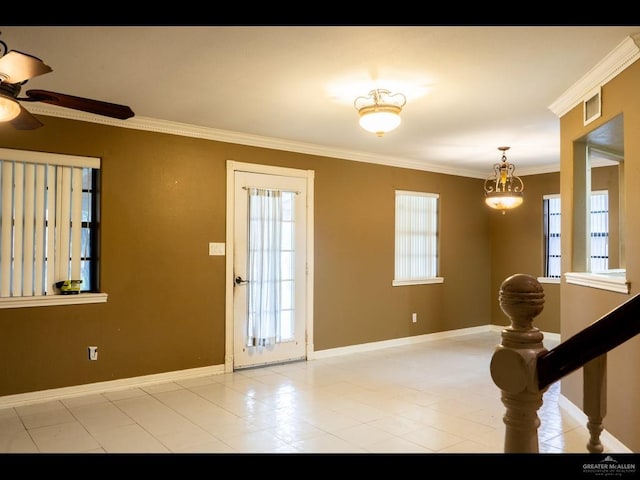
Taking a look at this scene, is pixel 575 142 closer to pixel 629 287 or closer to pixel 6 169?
pixel 629 287

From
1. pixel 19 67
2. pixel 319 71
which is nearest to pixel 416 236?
pixel 319 71

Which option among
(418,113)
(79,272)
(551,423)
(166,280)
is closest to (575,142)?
(418,113)

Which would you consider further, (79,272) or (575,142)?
(79,272)

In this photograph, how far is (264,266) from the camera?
550cm

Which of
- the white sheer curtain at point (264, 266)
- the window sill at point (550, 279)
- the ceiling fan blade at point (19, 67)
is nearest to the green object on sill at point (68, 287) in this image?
the white sheer curtain at point (264, 266)

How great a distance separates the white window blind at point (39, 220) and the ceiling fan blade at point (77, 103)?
5.97 ft

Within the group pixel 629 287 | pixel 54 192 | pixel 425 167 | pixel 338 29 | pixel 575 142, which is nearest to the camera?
pixel 338 29

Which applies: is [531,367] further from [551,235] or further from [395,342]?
[551,235]

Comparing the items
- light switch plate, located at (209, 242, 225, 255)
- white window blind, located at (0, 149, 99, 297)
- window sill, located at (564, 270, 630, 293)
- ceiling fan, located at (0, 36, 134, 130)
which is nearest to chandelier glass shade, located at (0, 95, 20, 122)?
ceiling fan, located at (0, 36, 134, 130)

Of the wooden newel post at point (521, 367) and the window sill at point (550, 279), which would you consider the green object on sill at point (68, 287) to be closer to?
the wooden newel post at point (521, 367)

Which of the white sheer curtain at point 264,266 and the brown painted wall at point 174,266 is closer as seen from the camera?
the brown painted wall at point 174,266

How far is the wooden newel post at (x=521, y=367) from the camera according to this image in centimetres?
122

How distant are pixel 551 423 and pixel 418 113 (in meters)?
2.80

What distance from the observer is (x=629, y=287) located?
2.95 m
